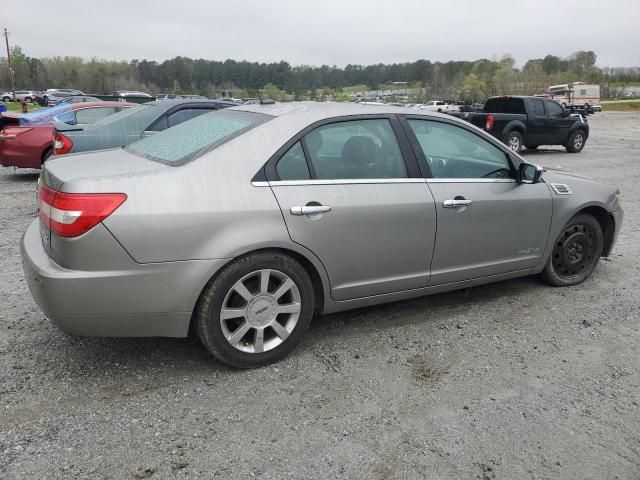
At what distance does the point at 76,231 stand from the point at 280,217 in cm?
107

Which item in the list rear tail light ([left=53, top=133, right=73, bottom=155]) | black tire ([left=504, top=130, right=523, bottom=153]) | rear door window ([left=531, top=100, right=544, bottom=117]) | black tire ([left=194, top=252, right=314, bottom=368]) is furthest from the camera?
rear door window ([left=531, top=100, right=544, bottom=117])

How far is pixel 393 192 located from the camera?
11.7 feet

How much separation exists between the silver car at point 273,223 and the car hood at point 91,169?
0.5 inches

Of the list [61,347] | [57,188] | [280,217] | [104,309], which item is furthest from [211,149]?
[61,347]

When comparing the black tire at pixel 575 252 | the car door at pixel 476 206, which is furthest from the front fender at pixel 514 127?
the car door at pixel 476 206

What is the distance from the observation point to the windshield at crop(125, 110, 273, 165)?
3244 mm

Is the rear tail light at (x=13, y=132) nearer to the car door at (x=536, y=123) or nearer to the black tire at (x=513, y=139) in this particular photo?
the black tire at (x=513, y=139)

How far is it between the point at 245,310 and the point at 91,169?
118 centimetres

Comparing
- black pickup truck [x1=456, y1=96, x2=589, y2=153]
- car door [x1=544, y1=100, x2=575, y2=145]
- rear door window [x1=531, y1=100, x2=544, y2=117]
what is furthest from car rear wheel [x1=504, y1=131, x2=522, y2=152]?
car door [x1=544, y1=100, x2=575, y2=145]

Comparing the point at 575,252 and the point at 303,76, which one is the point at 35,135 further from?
the point at 303,76

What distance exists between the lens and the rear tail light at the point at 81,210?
274 cm

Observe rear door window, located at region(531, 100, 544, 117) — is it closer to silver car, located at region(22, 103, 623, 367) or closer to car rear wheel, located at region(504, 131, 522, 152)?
car rear wheel, located at region(504, 131, 522, 152)

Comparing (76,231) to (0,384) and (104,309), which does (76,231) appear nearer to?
(104,309)

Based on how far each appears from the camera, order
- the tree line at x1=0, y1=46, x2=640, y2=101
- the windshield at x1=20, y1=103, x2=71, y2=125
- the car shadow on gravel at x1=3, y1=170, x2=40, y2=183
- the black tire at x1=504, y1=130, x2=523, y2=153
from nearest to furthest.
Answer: the windshield at x1=20, y1=103, x2=71, y2=125, the car shadow on gravel at x1=3, y1=170, x2=40, y2=183, the black tire at x1=504, y1=130, x2=523, y2=153, the tree line at x1=0, y1=46, x2=640, y2=101
